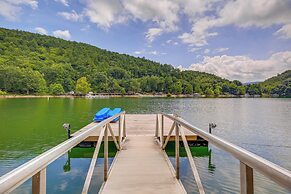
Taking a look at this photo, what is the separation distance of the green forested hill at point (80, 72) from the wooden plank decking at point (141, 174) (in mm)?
66335

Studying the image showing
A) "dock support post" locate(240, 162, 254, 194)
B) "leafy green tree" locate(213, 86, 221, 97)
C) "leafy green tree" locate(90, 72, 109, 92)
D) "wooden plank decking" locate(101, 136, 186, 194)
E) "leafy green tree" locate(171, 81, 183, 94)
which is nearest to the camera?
"dock support post" locate(240, 162, 254, 194)

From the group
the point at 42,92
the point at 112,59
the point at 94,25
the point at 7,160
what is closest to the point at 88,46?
the point at 112,59

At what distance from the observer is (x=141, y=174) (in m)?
3.63

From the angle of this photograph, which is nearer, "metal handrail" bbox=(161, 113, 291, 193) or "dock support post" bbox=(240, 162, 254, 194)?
"metal handrail" bbox=(161, 113, 291, 193)

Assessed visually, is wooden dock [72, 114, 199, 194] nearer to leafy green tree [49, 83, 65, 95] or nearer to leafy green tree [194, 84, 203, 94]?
leafy green tree [49, 83, 65, 95]

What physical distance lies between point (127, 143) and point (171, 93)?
96.9 meters

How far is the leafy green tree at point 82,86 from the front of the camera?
78.2m

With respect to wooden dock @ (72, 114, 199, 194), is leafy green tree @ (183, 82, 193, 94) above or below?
above

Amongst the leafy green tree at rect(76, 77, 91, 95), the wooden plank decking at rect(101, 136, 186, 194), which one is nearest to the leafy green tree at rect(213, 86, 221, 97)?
the leafy green tree at rect(76, 77, 91, 95)

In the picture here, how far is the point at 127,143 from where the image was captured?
19.7 feet

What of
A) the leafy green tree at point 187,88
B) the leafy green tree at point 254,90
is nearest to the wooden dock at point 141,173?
the leafy green tree at point 187,88

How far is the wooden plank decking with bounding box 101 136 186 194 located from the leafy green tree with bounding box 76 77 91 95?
76310 millimetres

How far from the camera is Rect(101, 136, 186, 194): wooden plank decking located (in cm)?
302

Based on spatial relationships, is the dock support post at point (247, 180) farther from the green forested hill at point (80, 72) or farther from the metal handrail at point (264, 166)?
the green forested hill at point (80, 72)
